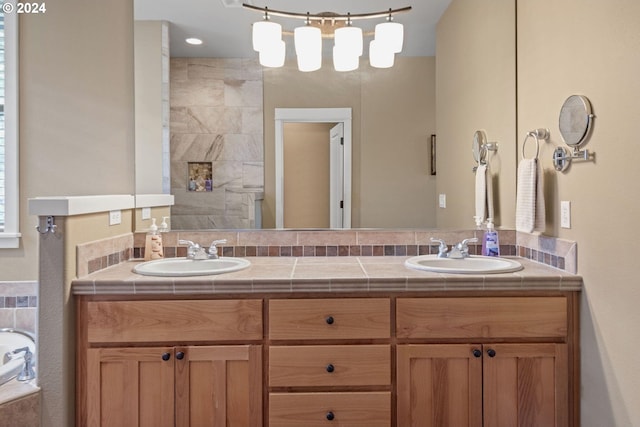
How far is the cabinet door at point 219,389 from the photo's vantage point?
165cm

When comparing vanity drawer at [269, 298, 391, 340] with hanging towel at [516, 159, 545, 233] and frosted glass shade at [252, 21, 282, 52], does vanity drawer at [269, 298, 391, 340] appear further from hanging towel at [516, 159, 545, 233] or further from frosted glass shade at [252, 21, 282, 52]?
frosted glass shade at [252, 21, 282, 52]

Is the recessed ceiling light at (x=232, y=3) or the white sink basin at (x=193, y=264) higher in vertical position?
the recessed ceiling light at (x=232, y=3)

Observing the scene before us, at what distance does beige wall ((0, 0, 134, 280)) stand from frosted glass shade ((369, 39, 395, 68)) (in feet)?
4.15

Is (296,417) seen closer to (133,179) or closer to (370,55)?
(133,179)

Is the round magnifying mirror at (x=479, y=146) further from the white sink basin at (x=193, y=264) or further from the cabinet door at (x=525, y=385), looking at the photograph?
the white sink basin at (x=193, y=264)

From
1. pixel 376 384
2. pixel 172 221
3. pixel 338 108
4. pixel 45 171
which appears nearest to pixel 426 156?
pixel 338 108

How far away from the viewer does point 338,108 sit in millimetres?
2232

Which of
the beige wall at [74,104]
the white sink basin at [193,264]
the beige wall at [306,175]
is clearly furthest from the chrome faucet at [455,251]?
the beige wall at [74,104]

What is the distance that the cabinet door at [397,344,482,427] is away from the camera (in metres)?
1.67

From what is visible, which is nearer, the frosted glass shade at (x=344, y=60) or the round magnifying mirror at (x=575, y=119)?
the round magnifying mirror at (x=575, y=119)

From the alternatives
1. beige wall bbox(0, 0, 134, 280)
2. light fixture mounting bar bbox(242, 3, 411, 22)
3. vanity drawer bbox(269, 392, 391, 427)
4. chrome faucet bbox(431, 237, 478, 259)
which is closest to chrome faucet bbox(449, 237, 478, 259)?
chrome faucet bbox(431, 237, 478, 259)

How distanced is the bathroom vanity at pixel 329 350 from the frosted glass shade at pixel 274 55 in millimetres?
1188

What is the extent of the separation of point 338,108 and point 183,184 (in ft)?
2.98

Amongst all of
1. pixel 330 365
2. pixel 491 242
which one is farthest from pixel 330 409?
pixel 491 242
